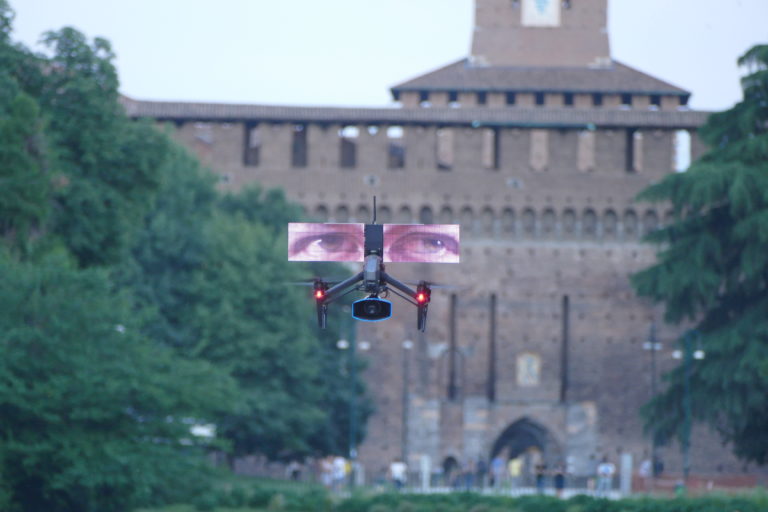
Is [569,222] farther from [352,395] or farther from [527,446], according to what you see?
[352,395]

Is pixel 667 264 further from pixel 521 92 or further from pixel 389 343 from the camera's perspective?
pixel 521 92

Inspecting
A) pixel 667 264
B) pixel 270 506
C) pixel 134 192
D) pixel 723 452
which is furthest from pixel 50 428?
pixel 723 452

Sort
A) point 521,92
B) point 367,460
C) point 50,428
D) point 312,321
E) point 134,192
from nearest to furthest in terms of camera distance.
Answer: point 50,428 → point 134,192 → point 312,321 → point 367,460 → point 521,92

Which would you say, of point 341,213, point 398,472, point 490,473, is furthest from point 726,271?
point 341,213

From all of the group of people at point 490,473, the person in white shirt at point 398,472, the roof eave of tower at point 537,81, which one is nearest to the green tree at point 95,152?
the group of people at point 490,473

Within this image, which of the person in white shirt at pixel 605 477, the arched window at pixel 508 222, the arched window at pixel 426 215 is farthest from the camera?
the arched window at pixel 508 222

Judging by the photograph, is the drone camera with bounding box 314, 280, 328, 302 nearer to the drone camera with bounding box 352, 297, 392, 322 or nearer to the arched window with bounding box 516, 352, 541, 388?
the drone camera with bounding box 352, 297, 392, 322

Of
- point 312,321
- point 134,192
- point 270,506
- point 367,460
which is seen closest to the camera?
point 270,506

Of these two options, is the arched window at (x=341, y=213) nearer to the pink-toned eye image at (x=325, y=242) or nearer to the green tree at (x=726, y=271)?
the green tree at (x=726, y=271)
